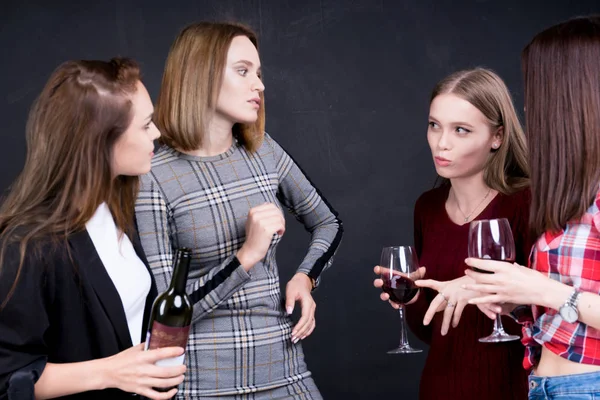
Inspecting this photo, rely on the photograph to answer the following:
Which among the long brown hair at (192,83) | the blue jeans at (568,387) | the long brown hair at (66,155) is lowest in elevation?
the blue jeans at (568,387)

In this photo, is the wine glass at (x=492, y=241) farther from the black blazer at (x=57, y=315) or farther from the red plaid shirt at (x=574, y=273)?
the black blazer at (x=57, y=315)

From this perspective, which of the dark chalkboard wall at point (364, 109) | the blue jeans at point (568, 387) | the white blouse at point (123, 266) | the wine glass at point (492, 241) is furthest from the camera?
the dark chalkboard wall at point (364, 109)

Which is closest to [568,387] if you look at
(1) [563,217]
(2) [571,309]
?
(2) [571,309]

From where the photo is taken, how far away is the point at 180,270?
146cm

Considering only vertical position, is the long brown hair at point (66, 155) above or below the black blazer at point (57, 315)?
above

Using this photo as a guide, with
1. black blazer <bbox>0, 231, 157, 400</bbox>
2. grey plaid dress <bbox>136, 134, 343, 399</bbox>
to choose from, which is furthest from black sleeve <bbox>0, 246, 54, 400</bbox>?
grey plaid dress <bbox>136, 134, 343, 399</bbox>

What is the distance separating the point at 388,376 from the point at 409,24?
1718 millimetres

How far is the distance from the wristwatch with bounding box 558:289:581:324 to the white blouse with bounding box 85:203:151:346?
2.90 ft

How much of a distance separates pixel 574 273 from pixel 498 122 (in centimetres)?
75

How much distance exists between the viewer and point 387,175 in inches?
148

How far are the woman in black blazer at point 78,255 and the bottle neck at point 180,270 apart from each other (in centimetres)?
13

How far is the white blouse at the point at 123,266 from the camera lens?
1648 mm

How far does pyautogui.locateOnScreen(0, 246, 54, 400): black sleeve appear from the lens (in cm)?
144

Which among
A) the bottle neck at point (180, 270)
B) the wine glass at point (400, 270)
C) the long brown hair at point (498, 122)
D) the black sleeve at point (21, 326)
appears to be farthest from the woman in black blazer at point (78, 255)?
the long brown hair at point (498, 122)
